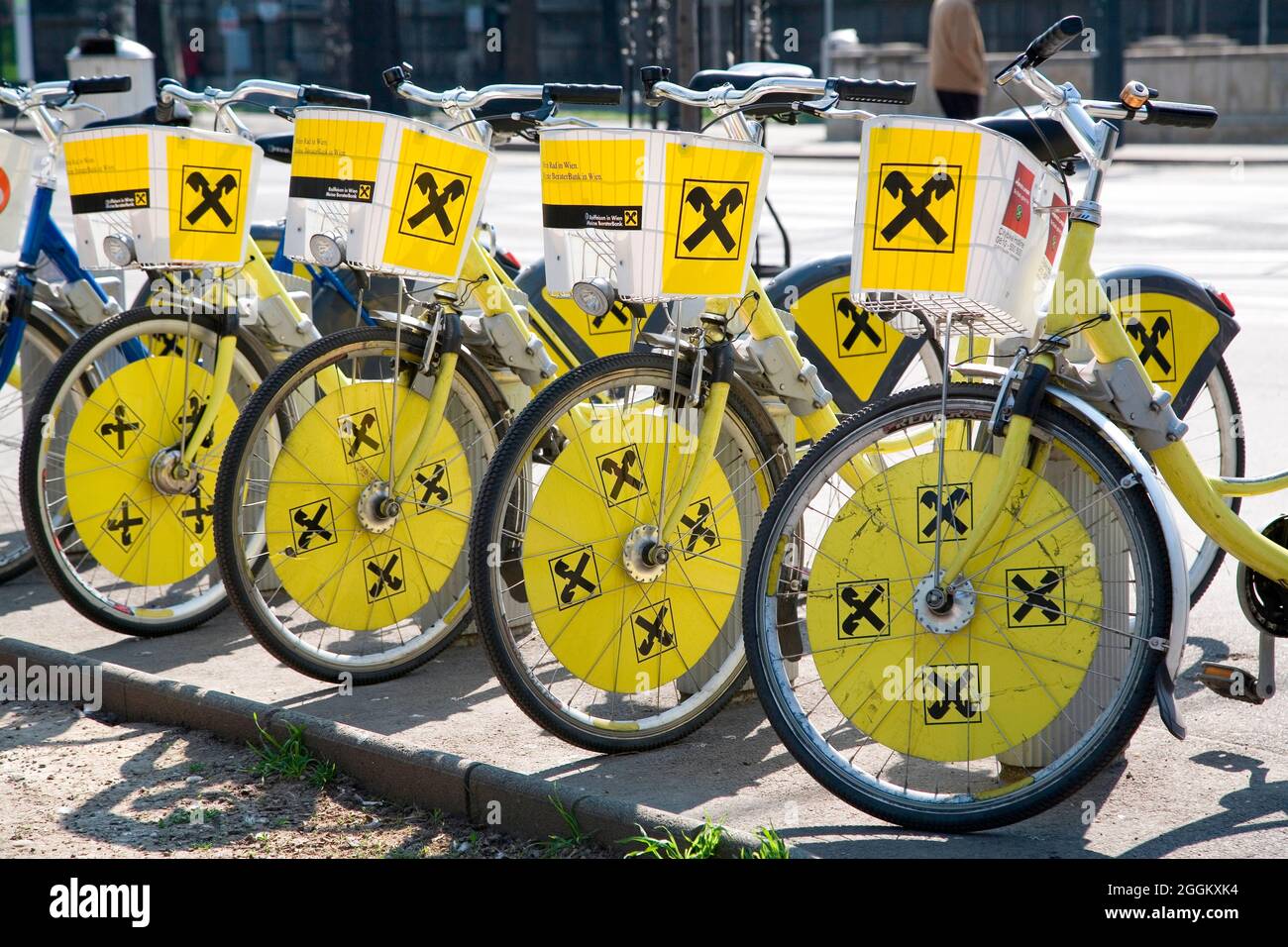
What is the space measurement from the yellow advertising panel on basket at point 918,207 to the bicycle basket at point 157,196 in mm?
2275

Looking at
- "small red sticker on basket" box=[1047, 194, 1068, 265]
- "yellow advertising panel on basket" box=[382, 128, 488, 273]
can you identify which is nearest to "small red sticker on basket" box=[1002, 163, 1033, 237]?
"small red sticker on basket" box=[1047, 194, 1068, 265]

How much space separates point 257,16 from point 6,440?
3764 cm

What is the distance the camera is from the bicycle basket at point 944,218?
332 centimetres

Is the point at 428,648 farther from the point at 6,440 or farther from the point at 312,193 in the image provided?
the point at 6,440

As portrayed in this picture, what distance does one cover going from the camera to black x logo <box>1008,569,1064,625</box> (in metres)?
3.50

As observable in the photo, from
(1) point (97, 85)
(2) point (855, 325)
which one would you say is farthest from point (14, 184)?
(2) point (855, 325)

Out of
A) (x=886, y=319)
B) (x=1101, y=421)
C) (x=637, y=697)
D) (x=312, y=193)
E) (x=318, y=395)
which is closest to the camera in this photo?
(x=1101, y=421)

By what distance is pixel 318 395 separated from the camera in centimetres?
511

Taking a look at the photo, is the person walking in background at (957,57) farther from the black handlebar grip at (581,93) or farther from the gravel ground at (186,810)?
the gravel ground at (186,810)

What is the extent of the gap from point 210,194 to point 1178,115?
8.96ft

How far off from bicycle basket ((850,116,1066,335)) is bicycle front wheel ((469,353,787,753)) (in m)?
0.90

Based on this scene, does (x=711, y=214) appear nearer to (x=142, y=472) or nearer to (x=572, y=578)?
(x=572, y=578)

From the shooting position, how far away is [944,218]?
333 centimetres
